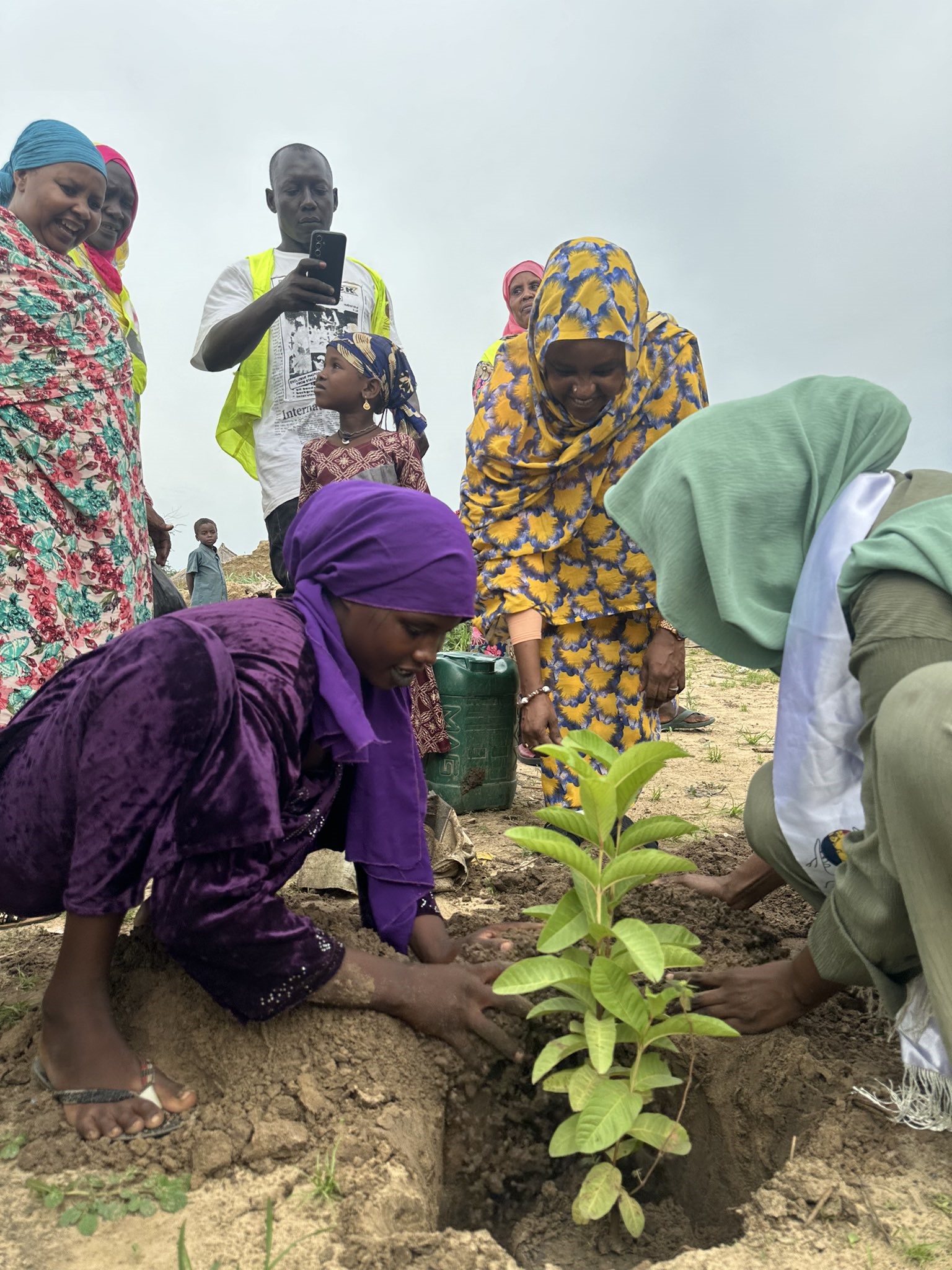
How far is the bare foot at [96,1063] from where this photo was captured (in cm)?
171

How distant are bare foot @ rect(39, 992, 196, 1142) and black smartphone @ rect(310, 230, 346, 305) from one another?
9.82 feet

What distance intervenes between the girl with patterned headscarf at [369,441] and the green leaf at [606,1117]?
2240 millimetres

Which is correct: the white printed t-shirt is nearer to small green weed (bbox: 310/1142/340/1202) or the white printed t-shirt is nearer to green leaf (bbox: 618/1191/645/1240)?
small green weed (bbox: 310/1142/340/1202)

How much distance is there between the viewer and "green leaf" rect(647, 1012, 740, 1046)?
1.59 meters

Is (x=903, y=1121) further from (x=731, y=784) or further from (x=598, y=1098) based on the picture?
(x=731, y=784)

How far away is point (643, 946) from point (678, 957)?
0.14m

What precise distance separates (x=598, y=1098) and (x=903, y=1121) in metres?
0.61

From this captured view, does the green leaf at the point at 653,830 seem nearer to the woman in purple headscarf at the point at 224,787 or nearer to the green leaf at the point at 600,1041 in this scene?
the green leaf at the point at 600,1041

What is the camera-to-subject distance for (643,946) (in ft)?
4.97

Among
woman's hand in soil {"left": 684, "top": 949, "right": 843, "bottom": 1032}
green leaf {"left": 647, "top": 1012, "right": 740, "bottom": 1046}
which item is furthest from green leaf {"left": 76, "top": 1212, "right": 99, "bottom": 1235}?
woman's hand in soil {"left": 684, "top": 949, "right": 843, "bottom": 1032}

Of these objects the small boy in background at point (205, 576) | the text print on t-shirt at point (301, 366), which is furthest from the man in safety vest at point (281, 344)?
the small boy in background at point (205, 576)

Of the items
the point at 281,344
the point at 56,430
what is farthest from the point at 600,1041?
the point at 281,344

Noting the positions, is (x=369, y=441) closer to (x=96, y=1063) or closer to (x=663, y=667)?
(x=663, y=667)

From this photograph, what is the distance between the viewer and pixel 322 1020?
191 cm
